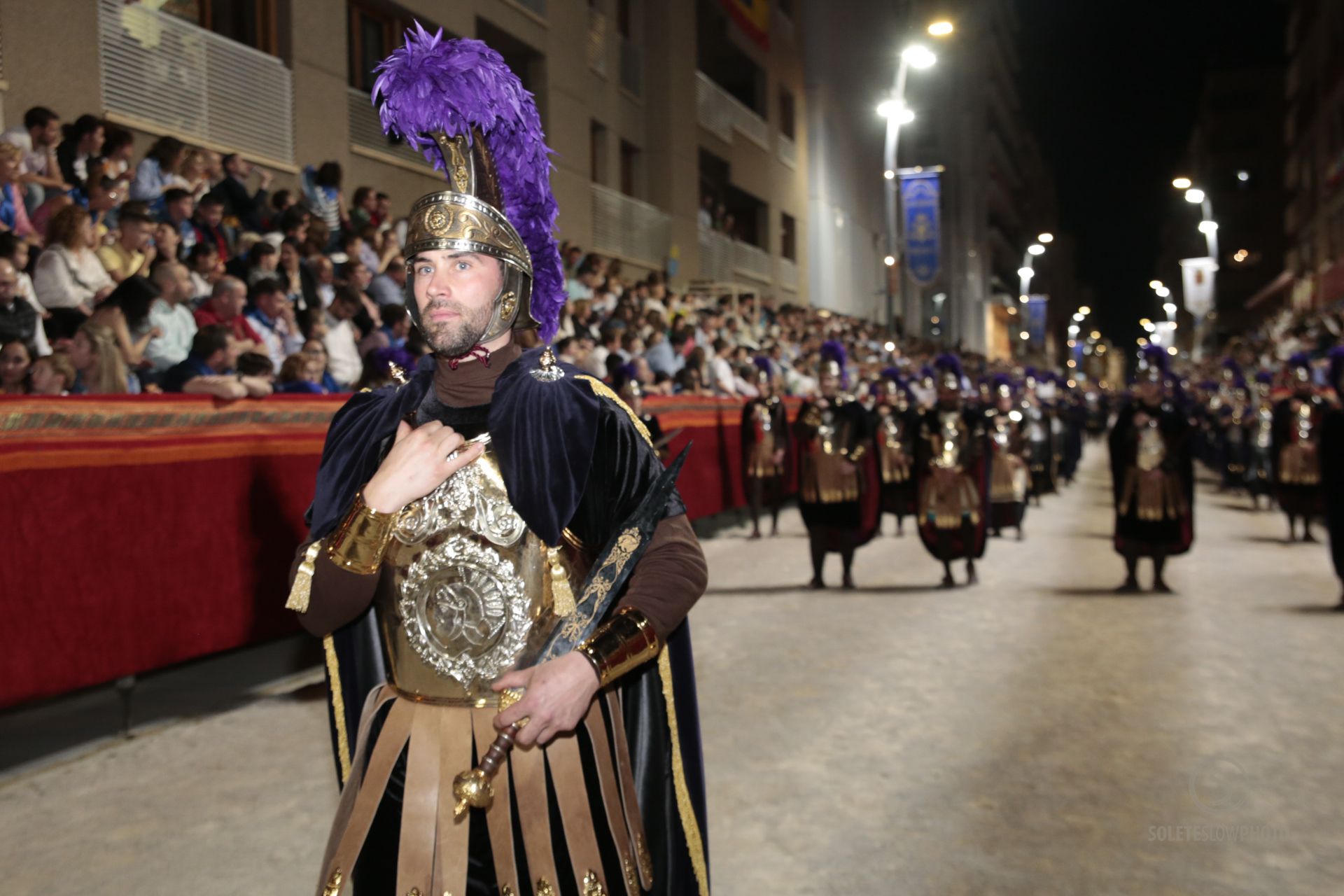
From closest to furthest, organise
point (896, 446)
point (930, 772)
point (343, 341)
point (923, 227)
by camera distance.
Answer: point (930, 772)
point (343, 341)
point (896, 446)
point (923, 227)

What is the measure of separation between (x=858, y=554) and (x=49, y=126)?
9.12 meters

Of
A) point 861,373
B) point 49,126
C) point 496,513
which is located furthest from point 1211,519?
point 496,513

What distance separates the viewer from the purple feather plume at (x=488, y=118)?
8.00 feet

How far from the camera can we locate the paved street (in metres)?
4.35

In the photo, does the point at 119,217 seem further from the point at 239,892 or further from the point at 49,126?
the point at 239,892

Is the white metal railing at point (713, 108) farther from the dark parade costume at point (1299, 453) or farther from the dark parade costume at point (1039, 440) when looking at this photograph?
the dark parade costume at point (1299, 453)

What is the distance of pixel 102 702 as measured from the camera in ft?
23.0

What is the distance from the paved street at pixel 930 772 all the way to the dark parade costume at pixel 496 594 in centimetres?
197

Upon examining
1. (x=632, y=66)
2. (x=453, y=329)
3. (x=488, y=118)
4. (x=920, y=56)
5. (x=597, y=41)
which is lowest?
(x=453, y=329)

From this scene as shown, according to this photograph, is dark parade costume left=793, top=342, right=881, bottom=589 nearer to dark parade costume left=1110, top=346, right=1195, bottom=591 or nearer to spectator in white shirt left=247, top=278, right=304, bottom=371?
dark parade costume left=1110, top=346, right=1195, bottom=591

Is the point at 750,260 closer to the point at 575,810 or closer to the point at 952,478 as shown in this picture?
the point at 952,478

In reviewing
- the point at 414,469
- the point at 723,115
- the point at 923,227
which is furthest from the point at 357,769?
the point at 923,227

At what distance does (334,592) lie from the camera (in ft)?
7.71

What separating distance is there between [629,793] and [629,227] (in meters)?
21.8
